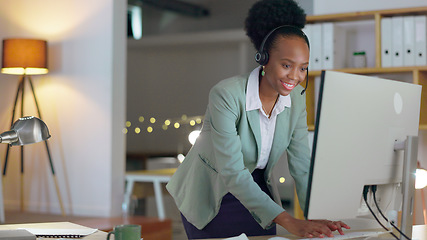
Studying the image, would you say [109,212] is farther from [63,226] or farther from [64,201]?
[63,226]

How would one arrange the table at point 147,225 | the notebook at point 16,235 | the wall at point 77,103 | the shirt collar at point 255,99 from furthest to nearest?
1. the wall at point 77,103
2. the table at point 147,225
3. the shirt collar at point 255,99
4. the notebook at point 16,235

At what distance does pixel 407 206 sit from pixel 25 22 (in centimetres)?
499

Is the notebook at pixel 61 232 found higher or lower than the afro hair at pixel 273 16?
lower

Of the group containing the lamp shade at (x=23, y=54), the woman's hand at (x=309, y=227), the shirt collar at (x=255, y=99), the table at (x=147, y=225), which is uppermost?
the lamp shade at (x=23, y=54)

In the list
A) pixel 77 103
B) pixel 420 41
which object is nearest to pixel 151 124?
pixel 77 103

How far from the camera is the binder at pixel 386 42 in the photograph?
3.55m

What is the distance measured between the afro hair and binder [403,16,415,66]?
183cm

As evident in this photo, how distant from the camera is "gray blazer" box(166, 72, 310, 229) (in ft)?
5.50

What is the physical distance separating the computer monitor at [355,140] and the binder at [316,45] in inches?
86.8

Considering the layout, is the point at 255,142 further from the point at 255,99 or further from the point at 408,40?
the point at 408,40

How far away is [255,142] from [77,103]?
13.0 ft

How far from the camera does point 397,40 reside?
3547 millimetres

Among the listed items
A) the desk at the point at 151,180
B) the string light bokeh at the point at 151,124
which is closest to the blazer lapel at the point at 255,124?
the desk at the point at 151,180

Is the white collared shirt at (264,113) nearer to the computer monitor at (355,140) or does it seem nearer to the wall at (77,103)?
the computer monitor at (355,140)
